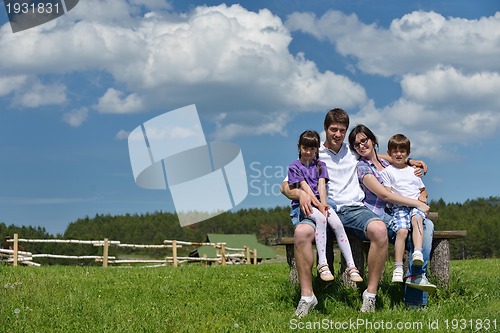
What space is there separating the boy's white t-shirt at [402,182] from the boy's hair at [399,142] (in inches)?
9.0

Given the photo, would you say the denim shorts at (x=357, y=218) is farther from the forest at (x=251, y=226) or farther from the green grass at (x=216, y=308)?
the forest at (x=251, y=226)

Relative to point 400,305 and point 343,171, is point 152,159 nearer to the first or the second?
point 343,171

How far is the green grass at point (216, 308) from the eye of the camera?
5.46 meters

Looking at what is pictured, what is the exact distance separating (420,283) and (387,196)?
89 centimetres

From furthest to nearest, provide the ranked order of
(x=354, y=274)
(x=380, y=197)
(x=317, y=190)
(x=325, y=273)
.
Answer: (x=380, y=197) < (x=317, y=190) < (x=354, y=274) < (x=325, y=273)

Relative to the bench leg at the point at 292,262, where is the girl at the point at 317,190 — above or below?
above

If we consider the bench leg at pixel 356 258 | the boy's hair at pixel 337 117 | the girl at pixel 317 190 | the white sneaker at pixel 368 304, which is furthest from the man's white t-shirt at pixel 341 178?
the white sneaker at pixel 368 304

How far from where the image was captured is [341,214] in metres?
6.03

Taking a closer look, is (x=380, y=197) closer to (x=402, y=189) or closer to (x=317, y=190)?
(x=402, y=189)

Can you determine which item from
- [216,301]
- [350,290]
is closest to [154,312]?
[216,301]

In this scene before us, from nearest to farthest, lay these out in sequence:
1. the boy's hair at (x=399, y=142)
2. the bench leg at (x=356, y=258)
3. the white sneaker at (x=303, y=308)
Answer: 1. the white sneaker at (x=303, y=308)
2. the bench leg at (x=356, y=258)
3. the boy's hair at (x=399, y=142)

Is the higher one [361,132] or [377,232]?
[361,132]

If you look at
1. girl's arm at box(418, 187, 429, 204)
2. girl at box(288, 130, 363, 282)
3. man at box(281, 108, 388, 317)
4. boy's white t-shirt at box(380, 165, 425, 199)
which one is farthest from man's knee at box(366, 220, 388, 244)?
girl's arm at box(418, 187, 429, 204)

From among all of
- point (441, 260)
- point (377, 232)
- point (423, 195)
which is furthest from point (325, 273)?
point (441, 260)
